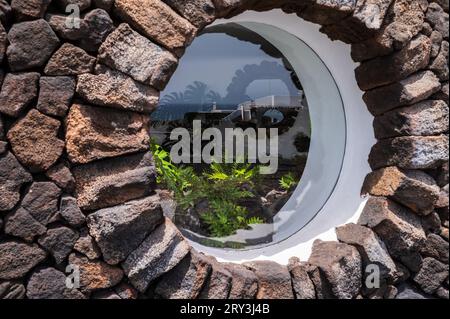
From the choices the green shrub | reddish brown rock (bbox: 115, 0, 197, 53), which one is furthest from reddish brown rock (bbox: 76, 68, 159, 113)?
the green shrub

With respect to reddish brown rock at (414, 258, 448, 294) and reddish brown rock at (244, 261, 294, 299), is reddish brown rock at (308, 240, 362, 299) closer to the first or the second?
reddish brown rock at (244, 261, 294, 299)

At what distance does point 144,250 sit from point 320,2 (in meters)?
1.44

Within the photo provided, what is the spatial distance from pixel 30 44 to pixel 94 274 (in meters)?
0.99

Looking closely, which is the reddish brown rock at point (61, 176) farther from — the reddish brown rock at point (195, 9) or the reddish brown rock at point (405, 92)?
the reddish brown rock at point (405, 92)

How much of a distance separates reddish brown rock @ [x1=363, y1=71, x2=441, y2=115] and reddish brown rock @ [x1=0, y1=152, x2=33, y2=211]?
1.89 meters

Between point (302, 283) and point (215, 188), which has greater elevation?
point (215, 188)

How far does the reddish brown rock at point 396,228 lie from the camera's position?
231 cm

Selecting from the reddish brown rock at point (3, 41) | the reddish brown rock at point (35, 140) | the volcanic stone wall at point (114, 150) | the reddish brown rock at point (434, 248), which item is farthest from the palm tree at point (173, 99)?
the reddish brown rock at point (434, 248)

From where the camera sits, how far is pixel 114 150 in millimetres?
1762

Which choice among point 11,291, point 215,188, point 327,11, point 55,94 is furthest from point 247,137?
point 11,291

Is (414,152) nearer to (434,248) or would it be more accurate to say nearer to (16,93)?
(434,248)

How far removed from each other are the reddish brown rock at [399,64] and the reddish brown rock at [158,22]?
3.67ft
